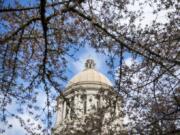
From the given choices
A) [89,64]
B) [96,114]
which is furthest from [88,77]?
[96,114]

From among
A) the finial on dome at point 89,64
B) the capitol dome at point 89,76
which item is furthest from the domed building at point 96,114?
the finial on dome at point 89,64

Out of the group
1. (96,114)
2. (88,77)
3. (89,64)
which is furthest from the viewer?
(89,64)

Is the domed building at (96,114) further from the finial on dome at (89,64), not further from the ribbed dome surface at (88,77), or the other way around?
the finial on dome at (89,64)

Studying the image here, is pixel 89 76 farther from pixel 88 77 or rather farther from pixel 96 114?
pixel 96 114

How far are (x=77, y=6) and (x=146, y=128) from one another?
4094mm

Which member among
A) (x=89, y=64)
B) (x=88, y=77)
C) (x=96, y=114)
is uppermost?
(x=89, y=64)

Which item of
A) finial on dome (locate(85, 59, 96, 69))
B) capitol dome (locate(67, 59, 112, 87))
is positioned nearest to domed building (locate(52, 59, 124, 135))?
capitol dome (locate(67, 59, 112, 87))

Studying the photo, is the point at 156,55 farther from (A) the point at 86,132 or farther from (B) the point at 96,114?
(B) the point at 96,114

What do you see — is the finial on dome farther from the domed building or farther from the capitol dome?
the domed building

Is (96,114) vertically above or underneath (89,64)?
underneath

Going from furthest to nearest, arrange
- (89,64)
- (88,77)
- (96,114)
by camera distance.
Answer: (89,64) < (88,77) < (96,114)

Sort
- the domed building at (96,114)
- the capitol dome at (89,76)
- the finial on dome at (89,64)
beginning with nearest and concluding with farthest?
1. the domed building at (96,114)
2. the capitol dome at (89,76)
3. the finial on dome at (89,64)

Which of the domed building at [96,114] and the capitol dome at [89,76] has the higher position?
the capitol dome at [89,76]

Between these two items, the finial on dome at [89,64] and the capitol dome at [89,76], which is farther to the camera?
the finial on dome at [89,64]
